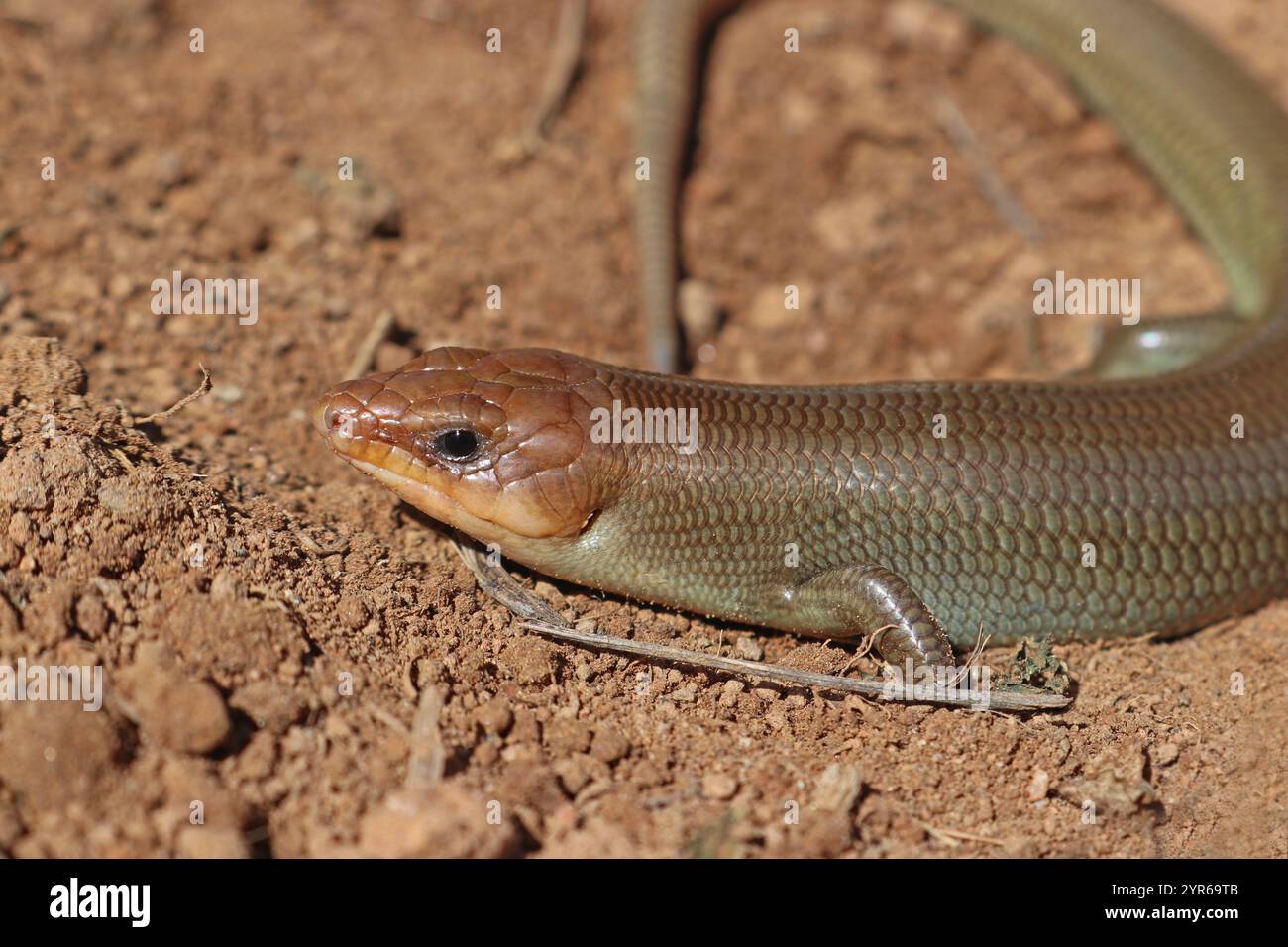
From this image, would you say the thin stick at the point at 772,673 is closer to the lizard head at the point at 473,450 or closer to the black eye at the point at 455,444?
the lizard head at the point at 473,450

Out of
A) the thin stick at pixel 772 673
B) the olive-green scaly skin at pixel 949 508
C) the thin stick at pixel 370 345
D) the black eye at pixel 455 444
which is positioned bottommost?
the thin stick at pixel 772 673

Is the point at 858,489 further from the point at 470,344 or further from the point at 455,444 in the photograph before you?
the point at 470,344

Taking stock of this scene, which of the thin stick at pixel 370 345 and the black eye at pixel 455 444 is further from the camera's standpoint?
the thin stick at pixel 370 345

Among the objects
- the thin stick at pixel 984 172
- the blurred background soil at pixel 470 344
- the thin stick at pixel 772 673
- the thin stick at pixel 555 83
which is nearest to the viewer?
the blurred background soil at pixel 470 344

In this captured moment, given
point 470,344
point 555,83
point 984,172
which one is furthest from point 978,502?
point 555,83

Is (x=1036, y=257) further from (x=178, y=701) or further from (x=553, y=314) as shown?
(x=178, y=701)

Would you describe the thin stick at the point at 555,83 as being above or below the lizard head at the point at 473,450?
above

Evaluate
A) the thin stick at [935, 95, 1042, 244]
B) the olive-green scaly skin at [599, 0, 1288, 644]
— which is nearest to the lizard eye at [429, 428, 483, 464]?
the olive-green scaly skin at [599, 0, 1288, 644]

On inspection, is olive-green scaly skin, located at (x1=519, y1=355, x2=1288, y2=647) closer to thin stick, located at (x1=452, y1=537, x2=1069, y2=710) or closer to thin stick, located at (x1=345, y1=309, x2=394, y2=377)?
thin stick, located at (x1=452, y1=537, x2=1069, y2=710)

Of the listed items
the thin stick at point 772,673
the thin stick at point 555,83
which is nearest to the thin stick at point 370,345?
the thin stick at point 772,673
